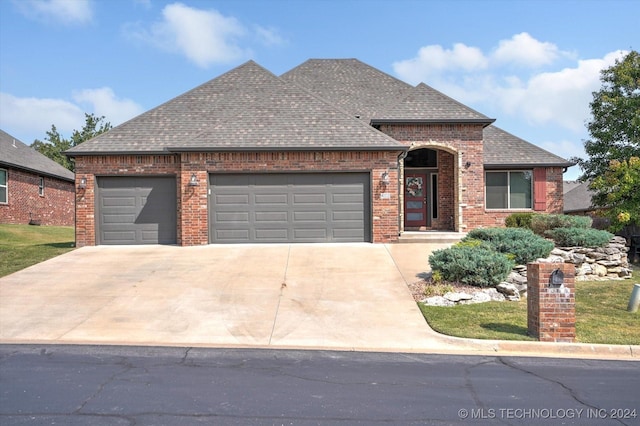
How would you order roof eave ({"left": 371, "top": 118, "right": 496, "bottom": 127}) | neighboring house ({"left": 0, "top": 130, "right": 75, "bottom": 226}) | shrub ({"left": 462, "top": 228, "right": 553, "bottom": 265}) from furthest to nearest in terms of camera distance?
neighboring house ({"left": 0, "top": 130, "right": 75, "bottom": 226})
roof eave ({"left": 371, "top": 118, "right": 496, "bottom": 127})
shrub ({"left": 462, "top": 228, "right": 553, "bottom": 265})

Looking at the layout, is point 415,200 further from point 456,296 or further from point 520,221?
point 456,296

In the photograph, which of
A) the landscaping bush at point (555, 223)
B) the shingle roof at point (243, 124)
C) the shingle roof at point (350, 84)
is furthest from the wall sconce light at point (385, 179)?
the shingle roof at point (350, 84)

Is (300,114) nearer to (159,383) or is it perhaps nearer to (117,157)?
(117,157)

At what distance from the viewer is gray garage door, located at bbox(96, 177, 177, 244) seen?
17.1 metres

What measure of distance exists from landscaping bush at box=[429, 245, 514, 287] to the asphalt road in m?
4.08

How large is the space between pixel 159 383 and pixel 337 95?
18670mm

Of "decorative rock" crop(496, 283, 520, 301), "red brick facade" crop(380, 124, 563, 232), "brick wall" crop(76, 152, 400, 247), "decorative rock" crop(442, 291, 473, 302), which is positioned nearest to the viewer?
"decorative rock" crop(442, 291, 473, 302)

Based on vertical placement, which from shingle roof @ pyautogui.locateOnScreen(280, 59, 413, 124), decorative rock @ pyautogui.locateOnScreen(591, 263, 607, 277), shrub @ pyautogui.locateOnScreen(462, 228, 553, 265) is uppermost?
shingle roof @ pyautogui.locateOnScreen(280, 59, 413, 124)

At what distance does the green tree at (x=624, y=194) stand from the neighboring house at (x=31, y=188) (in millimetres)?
27535

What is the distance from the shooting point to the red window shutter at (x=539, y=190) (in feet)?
67.9

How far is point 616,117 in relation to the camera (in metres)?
21.2

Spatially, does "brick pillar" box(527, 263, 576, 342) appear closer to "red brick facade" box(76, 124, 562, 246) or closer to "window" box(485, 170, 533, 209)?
"red brick facade" box(76, 124, 562, 246)

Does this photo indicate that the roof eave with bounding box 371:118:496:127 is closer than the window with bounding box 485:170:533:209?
Yes

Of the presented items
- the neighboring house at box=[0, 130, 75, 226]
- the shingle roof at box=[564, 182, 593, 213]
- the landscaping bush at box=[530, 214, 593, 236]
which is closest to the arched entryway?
the landscaping bush at box=[530, 214, 593, 236]
